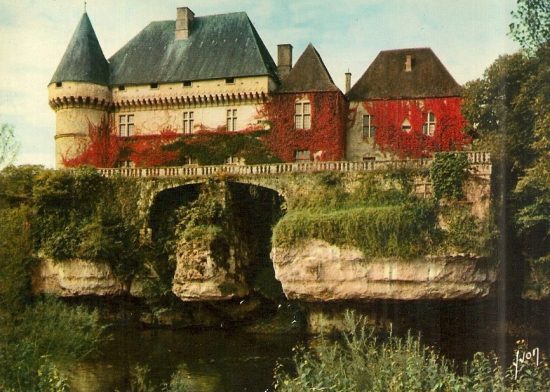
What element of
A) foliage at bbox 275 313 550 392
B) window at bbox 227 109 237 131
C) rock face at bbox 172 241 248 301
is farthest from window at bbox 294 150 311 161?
foliage at bbox 275 313 550 392

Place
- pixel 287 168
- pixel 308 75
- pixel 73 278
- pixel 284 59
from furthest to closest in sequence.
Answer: pixel 284 59 < pixel 308 75 < pixel 73 278 < pixel 287 168

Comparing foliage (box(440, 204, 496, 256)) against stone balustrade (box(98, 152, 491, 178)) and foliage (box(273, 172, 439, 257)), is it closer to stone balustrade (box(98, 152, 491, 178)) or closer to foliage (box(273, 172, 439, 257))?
foliage (box(273, 172, 439, 257))

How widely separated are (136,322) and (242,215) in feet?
24.6

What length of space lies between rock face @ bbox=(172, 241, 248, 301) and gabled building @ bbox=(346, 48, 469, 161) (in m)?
10.3

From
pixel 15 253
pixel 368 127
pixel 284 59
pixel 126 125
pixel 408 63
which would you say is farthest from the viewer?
pixel 126 125

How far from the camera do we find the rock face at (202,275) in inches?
1188

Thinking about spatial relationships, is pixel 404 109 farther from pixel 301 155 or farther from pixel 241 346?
pixel 241 346

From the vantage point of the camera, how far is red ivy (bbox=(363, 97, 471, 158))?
3447 cm

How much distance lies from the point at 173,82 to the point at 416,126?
1365cm

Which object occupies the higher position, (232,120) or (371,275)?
(232,120)

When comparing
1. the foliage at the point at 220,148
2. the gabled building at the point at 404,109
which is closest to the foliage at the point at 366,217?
the foliage at the point at 220,148

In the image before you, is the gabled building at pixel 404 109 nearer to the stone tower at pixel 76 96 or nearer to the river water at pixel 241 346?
the river water at pixel 241 346

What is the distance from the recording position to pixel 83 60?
125 ft

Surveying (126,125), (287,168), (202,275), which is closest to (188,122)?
(126,125)
